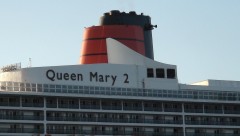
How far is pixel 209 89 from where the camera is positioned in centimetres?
10562

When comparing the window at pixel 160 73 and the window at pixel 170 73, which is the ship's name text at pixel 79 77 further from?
the window at pixel 170 73

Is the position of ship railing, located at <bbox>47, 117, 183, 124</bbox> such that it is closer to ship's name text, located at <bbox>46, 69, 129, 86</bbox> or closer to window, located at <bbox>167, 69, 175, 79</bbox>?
ship's name text, located at <bbox>46, 69, 129, 86</bbox>

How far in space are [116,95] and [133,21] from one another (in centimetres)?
1517

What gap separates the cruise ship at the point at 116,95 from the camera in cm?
9444

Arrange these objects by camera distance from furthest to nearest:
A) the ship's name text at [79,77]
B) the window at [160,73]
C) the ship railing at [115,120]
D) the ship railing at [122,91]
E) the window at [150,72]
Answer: the window at [160,73] < the window at [150,72] < the ship's name text at [79,77] < the ship railing at [115,120] < the ship railing at [122,91]

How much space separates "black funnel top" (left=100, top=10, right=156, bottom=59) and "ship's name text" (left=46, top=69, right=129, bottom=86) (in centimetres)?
1040

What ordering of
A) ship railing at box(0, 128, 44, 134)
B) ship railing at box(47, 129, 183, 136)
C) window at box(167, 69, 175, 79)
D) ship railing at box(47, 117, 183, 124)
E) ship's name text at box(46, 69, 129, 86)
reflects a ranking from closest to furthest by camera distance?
ship railing at box(0, 128, 44, 134)
ship railing at box(47, 129, 183, 136)
ship railing at box(47, 117, 183, 124)
ship's name text at box(46, 69, 129, 86)
window at box(167, 69, 175, 79)

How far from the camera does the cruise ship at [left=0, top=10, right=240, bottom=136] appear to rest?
9444cm

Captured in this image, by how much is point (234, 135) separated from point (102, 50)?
20.1 meters

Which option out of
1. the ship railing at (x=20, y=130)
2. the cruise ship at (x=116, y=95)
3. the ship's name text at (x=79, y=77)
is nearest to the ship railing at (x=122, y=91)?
the cruise ship at (x=116, y=95)

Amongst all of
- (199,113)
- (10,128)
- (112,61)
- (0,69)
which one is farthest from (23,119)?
(199,113)

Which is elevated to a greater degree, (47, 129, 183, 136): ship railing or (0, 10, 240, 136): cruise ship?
(0, 10, 240, 136): cruise ship

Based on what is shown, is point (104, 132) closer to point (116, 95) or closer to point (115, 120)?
point (115, 120)

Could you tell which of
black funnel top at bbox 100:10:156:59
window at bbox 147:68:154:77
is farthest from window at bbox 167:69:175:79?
black funnel top at bbox 100:10:156:59
